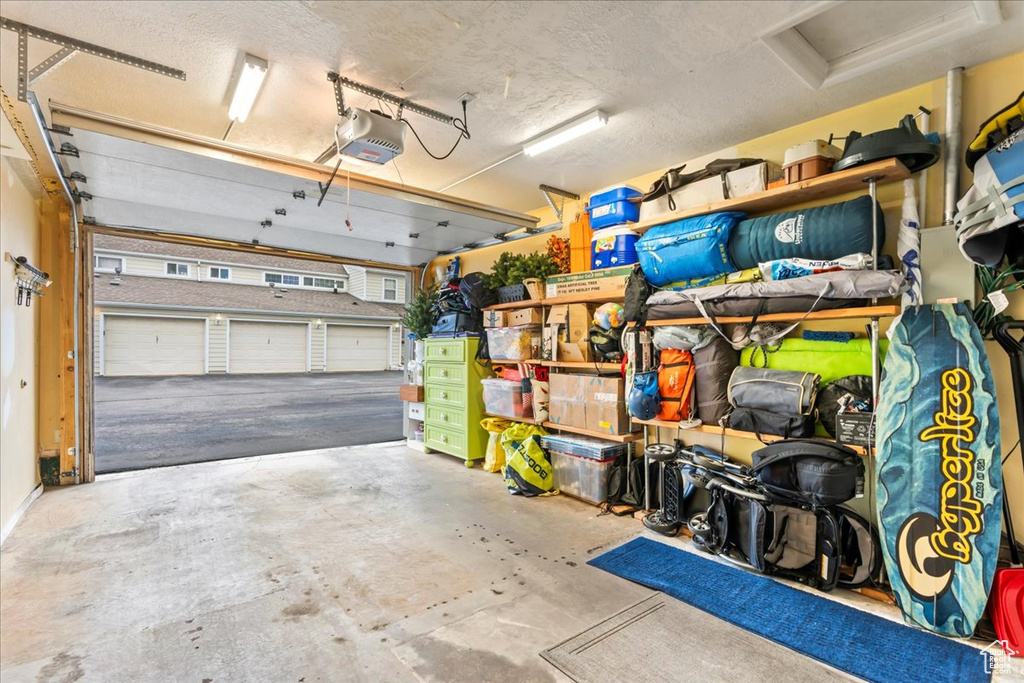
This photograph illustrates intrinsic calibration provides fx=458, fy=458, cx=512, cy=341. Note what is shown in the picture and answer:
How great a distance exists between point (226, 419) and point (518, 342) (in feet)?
20.7

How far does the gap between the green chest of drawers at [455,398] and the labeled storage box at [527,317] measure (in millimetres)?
647

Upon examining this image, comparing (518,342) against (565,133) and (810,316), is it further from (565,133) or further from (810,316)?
(810,316)

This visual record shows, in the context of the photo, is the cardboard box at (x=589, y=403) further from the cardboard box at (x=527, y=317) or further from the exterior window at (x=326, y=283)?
the exterior window at (x=326, y=283)

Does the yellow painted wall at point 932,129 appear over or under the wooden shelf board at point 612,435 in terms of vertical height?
over

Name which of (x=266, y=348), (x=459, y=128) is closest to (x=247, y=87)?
(x=459, y=128)

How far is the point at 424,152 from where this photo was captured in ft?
12.1

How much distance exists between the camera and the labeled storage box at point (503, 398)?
454 cm

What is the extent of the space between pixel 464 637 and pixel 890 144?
3.28m

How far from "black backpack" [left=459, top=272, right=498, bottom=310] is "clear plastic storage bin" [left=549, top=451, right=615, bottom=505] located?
5.99ft

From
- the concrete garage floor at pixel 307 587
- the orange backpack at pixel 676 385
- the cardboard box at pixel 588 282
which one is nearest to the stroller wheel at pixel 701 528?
the concrete garage floor at pixel 307 587

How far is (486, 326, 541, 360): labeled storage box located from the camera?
456cm

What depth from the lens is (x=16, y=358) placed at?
11.2 ft

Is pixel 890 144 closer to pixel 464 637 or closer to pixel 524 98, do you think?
pixel 524 98

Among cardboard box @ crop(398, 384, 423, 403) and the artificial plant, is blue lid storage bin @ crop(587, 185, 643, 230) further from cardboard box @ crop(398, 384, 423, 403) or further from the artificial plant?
cardboard box @ crop(398, 384, 423, 403)
